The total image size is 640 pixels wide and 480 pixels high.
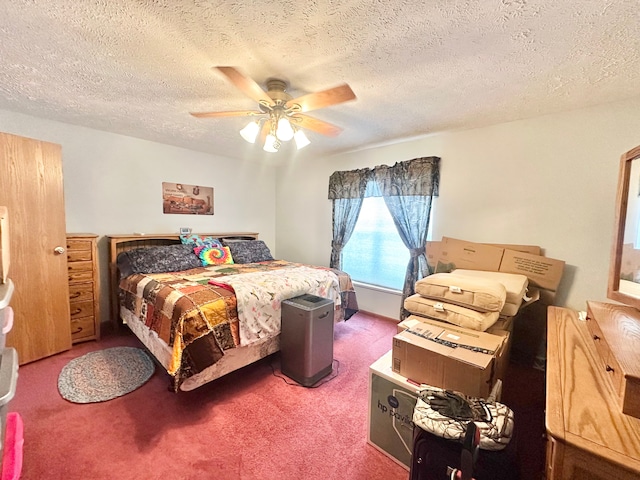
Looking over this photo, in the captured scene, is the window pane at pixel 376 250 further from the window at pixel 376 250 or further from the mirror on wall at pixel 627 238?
the mirror on wall at pixel 627 238

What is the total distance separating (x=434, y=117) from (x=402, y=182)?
2.75ft

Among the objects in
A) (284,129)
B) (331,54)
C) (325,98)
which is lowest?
(284,129)

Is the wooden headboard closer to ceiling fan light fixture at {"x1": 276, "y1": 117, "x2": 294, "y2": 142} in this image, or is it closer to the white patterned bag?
ceiling fan light fixture at {"x1": 276, "y1": 117, "x2": 294, "y2": 142}

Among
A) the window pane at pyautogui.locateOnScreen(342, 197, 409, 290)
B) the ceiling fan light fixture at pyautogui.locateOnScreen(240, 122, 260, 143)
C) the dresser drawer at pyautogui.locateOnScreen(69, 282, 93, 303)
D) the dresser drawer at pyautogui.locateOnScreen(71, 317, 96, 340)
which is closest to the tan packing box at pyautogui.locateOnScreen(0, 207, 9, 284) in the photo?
the ceiling fan light fixture at pyautogui.locateOnScreen(240, 122, 260, 143)

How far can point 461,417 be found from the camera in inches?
41.8

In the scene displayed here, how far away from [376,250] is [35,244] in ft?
11.3

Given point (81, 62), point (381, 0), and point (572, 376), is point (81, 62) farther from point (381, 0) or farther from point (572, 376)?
point (572, 376)

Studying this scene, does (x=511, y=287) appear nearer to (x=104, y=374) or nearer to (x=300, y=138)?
(x=300, y=138)

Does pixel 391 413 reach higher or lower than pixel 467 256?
lower

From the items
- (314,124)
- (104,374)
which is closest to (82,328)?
(104,374)

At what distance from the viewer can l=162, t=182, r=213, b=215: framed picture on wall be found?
349 cm

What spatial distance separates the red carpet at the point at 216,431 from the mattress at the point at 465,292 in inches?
32.4

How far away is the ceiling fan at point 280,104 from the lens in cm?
152

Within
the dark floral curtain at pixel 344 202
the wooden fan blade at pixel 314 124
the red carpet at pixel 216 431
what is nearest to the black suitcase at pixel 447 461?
the red carpet at pixel 216 431
